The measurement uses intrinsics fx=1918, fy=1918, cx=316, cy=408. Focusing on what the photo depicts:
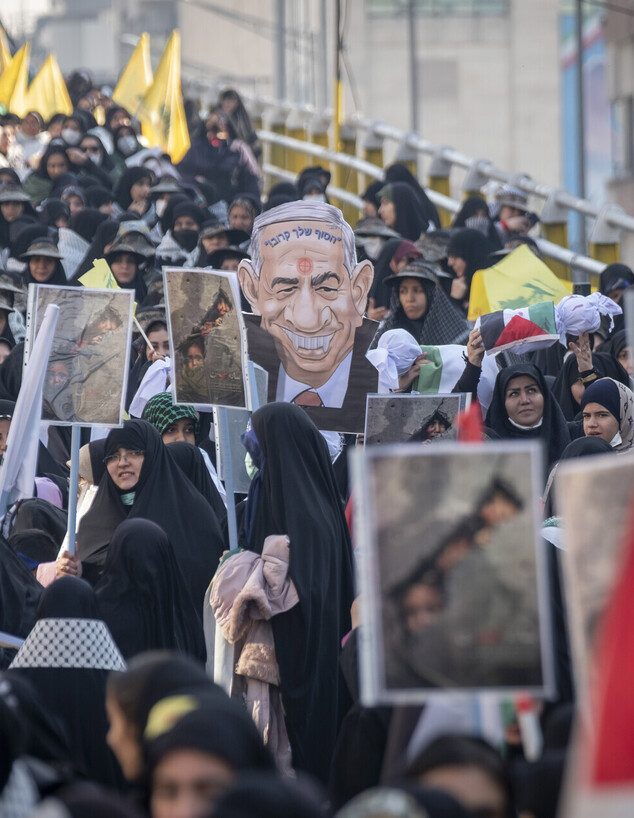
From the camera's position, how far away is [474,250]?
10828 mm

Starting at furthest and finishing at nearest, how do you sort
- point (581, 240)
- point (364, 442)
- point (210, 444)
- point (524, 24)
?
point (524, 24) < point (581, 240) < point (210, 444) < point (364, 442)

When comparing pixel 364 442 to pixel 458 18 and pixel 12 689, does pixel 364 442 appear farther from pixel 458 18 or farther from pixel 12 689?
pixel 458 18

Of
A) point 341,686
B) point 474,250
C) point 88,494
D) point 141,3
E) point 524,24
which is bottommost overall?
point 341,686

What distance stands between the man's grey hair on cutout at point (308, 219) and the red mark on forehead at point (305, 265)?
5.4 inches

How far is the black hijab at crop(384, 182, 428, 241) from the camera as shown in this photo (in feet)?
42.7

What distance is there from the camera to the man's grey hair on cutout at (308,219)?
24.8ft

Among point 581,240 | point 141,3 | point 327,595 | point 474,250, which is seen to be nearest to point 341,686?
point 327,595

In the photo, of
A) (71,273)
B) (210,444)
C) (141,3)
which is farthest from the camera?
(141,3)

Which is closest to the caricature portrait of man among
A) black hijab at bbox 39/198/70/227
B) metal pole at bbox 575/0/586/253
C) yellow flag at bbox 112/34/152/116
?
black hijab at bbox 39/198/70/227

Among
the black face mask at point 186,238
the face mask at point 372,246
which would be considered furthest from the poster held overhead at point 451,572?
the black face mask at point 186,238

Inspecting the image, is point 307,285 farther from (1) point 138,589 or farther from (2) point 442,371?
(1) point 138,589

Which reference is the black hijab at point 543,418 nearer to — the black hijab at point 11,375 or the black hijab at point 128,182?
the black hijab at point 11,375

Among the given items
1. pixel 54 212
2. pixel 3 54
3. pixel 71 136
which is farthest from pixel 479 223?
pixel 3 54

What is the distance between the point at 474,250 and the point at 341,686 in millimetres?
5142
